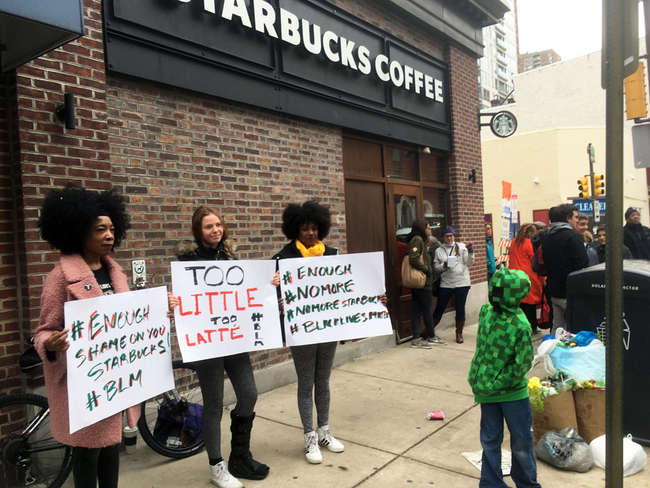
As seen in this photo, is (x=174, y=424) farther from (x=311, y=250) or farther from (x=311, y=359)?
(x=311, y=250)

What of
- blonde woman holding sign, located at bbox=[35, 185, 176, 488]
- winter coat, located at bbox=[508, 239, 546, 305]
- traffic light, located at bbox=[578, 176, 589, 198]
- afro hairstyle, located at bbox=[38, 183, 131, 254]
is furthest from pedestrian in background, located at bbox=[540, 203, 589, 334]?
traffic light, located at bbox=[578, 176, 589, 198]

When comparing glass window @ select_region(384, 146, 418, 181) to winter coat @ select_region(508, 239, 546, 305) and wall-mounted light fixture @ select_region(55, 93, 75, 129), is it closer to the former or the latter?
winter coat @ select_region(508, 239, 546, 305)

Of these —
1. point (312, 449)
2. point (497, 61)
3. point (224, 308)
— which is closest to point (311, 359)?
point (312, 449)

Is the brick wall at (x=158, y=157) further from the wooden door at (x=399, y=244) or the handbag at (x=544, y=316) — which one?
the handbag at (x=544, y=316)

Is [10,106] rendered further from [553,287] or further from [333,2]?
[553,287]

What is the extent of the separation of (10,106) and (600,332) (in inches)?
184

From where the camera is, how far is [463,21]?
9023mm

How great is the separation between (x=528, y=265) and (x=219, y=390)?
571cm

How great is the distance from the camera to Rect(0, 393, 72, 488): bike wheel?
3.08 meters

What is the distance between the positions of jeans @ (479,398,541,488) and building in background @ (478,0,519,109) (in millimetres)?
77215

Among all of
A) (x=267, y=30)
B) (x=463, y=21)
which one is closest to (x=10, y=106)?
(x=267, y=30)

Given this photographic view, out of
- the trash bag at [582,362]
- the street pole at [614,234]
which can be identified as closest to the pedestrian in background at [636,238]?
the trash bag at [582,362]

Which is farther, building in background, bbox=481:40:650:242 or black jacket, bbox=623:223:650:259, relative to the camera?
building in background, bbox=481:40:650:242

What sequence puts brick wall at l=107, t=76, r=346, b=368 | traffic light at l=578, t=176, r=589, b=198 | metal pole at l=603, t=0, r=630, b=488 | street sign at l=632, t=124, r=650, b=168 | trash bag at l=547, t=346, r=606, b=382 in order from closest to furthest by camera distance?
metal pole at l=603, t=0, r=630, b=488 < trash bag at l=547, t=346, r=606, b=382 < brick wall at l=107, t=76, r=346, b=368 < street sign at l=632, t=124, r=650, b=168 < traffic light at l=578, t=176, r=589, b=198
